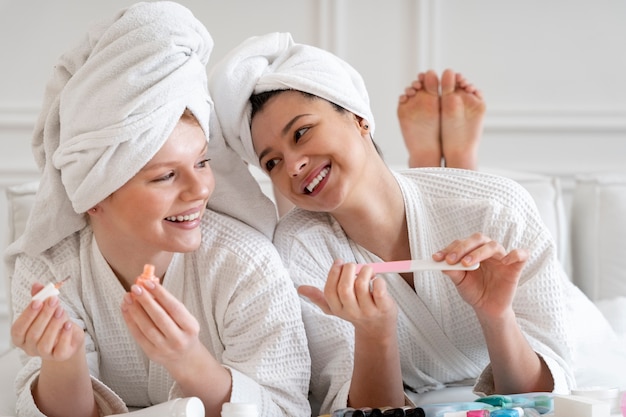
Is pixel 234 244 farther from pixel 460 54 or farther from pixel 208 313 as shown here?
pixel 460 54

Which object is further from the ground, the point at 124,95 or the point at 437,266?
the point at 124,95

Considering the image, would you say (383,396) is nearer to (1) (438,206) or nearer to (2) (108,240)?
(1) (438,206)

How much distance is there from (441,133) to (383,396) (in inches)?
35.3

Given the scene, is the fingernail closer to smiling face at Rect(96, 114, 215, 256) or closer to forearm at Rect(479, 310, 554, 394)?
smiling face at Rect(96, 114, 215, 256)

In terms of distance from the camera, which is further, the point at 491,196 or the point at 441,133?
the point at 441,133

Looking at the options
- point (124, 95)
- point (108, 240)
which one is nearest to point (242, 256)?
point (108, 240)

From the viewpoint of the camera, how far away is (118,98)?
49.9 inches

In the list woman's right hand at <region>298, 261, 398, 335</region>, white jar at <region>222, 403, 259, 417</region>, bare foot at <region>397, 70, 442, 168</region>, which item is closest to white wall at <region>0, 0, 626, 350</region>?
bare foot at <region>397, 70, 442, 168</region>

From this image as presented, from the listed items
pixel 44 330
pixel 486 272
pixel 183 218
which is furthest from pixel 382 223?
pixel 44 330

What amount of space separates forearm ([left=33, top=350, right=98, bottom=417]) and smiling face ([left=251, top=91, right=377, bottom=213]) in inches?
18.4

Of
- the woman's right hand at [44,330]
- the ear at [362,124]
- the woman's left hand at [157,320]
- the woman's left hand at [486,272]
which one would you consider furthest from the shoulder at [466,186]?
the woman's right hand at [44,330]

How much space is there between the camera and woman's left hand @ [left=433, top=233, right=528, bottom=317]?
1.26 meters

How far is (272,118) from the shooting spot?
1532 mm

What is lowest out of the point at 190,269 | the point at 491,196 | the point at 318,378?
the point at 318,378
